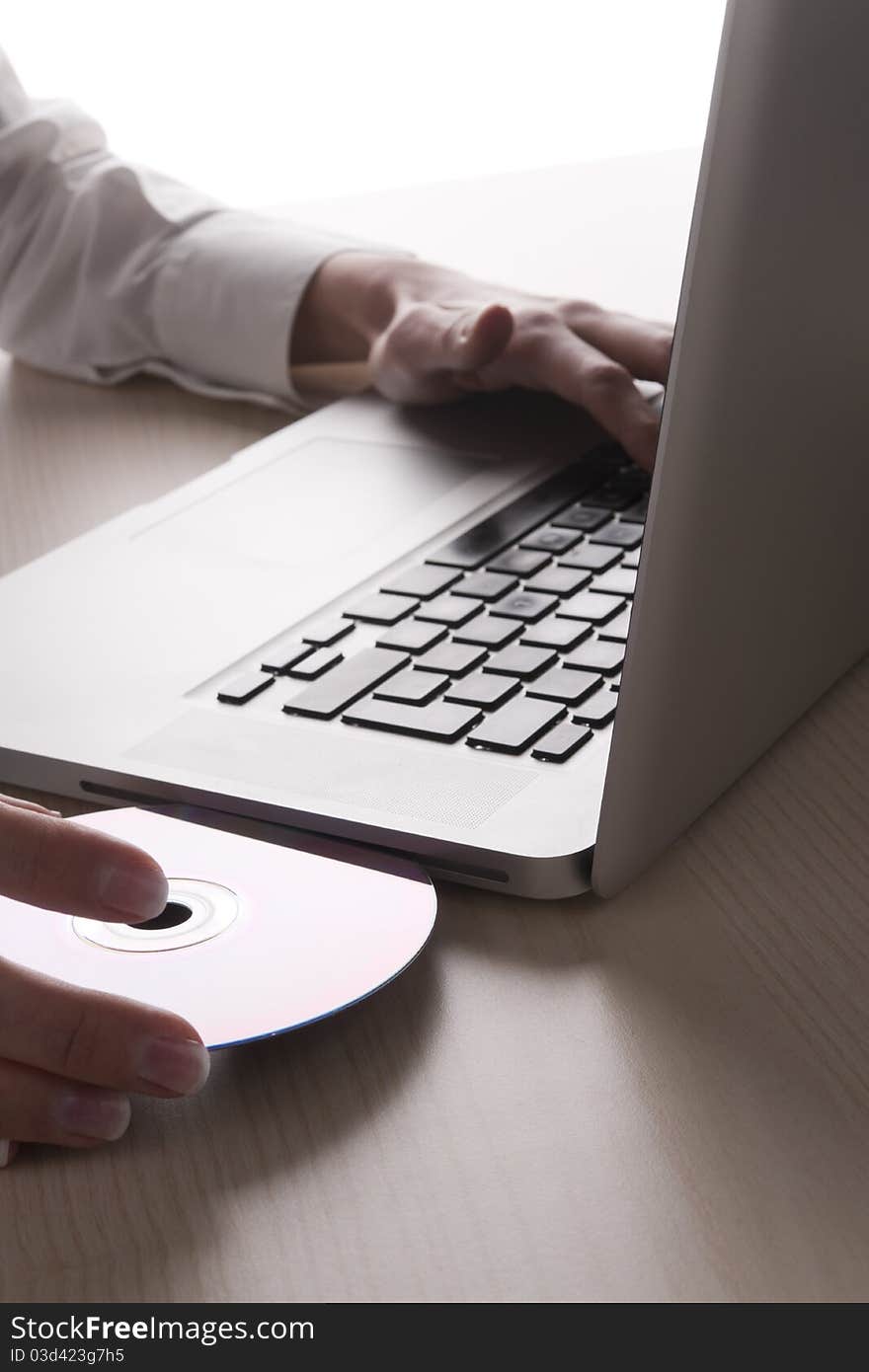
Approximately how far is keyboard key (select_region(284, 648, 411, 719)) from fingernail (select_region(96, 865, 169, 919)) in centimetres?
17

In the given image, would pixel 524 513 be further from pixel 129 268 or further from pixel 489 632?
pixel 129 268

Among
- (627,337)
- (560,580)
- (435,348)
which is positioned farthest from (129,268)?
(560,580)

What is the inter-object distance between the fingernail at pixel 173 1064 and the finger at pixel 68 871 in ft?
0.15

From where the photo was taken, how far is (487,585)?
2.34 ft

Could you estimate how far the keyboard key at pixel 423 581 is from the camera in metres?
0.71

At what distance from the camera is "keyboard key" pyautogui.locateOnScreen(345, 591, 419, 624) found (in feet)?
2.25

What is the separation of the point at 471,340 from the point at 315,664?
41cm

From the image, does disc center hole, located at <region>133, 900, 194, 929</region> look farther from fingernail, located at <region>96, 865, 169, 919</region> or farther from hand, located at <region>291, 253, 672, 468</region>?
hand, located at <region>291, 253, 672, 468</region>

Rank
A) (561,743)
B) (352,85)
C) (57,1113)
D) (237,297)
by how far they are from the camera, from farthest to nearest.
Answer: (352,85) → (237,297) → (561,743) → (57,1113)

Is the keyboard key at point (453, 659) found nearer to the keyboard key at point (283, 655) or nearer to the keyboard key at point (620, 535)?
the keyboard key at point (283, 655)

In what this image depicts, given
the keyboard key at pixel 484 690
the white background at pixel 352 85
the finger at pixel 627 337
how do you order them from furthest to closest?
the white background at pixel 352 85, the finger at pixel 627 337, the keyboard key at pixel 484 690

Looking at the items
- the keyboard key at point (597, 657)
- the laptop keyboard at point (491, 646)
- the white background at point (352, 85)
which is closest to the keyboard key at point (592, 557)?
the laptop keyboard at point (491, 646)

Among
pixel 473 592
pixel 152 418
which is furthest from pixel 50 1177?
pixel 152 418
